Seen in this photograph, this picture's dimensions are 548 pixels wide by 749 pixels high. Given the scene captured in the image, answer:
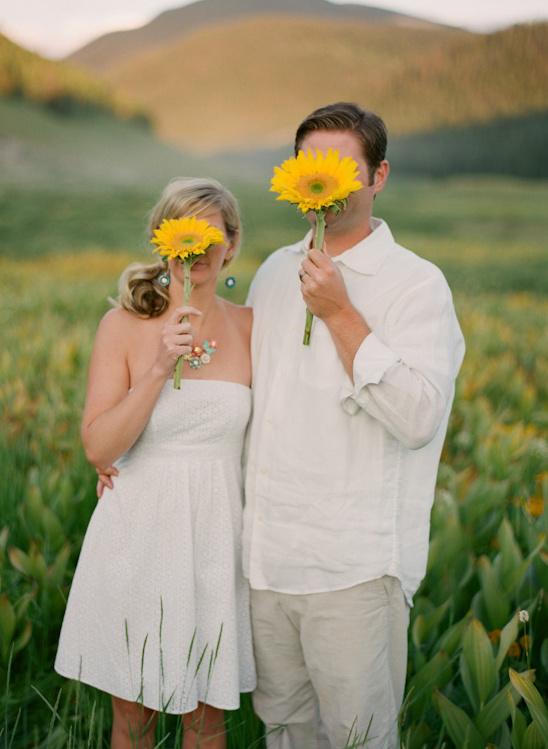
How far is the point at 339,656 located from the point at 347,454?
0.55 meters

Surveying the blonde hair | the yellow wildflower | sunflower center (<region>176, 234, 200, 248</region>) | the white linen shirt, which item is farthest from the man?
the yellow wildflower

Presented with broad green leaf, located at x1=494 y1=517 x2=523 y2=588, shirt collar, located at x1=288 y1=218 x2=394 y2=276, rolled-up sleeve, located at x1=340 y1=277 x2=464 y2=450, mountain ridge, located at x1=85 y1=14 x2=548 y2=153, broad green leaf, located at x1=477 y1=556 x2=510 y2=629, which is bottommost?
broad green leaf, located at x1=477 y1=556 x2=510 y2=629

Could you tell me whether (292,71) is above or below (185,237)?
above

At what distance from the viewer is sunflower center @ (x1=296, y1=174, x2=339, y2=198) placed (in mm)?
1457

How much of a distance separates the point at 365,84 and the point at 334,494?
18.4ft

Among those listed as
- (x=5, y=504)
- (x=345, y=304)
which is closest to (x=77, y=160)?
(x=5, y=504)

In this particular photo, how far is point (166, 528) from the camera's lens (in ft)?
5.89

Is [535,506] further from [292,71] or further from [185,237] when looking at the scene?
[292,71]

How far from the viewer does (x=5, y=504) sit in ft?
9.26

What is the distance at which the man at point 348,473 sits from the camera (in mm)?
1678

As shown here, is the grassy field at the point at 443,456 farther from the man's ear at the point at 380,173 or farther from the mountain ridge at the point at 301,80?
the man's ear at the point at 380,173

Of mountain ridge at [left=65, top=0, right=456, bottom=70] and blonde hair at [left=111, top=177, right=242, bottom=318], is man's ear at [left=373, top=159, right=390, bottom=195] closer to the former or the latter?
blonde hair at [left=111, top=177, right=242, bottom=318]

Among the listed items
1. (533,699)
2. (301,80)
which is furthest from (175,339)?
(301,80)

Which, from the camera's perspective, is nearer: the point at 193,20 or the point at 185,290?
the point at 185,290
